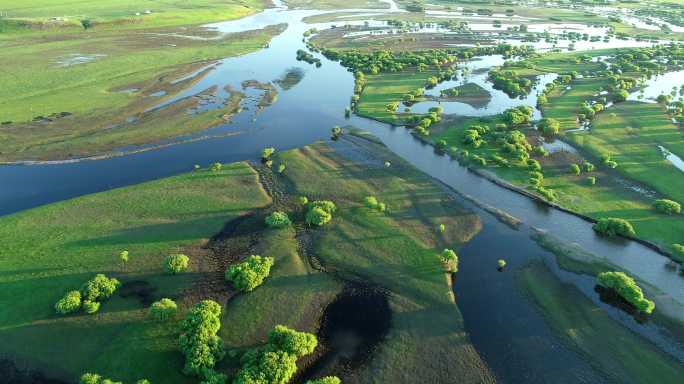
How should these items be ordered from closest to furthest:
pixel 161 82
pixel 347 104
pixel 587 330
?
1. pixel 587 330
2. pixel 347 104
3. pixel 161 82

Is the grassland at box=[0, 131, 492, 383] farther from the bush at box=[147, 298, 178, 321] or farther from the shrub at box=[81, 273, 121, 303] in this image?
the shrub at box=[81, 273, 121, 303]

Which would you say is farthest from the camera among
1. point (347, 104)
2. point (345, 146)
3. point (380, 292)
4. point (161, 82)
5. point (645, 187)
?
point (161, 82)

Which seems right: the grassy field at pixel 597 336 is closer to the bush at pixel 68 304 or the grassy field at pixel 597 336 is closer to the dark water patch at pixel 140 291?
the dark water patch at pixel 140 291

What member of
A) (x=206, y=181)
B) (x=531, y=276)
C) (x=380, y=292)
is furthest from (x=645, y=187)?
(x=206, y=181)

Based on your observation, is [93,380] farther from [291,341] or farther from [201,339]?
[291,341]

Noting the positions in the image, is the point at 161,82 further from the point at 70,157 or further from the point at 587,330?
the point at 587,330

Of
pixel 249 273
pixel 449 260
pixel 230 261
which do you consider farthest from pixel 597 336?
pixel 230 261
